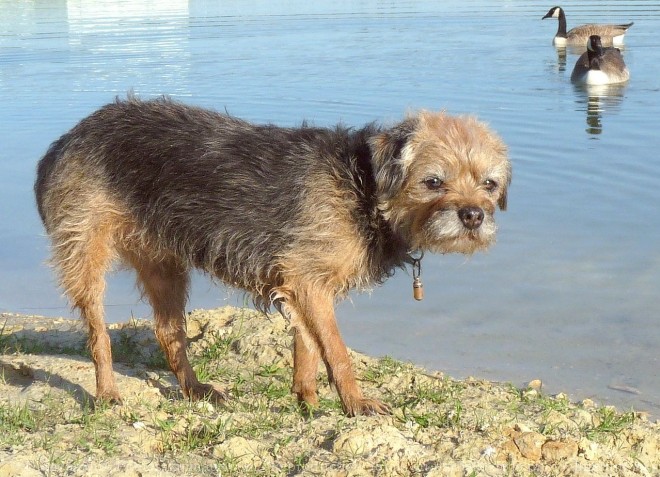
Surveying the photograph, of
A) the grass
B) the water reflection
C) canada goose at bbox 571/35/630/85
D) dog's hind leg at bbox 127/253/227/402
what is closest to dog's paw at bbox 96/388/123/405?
dog's hind leg at bbox 127/253/227/402

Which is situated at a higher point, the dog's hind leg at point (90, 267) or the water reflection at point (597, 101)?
the dog's hind leg at point (90, 267)

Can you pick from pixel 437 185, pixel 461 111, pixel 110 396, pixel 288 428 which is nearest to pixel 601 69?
pixel 461 111

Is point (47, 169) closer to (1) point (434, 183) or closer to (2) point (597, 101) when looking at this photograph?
(1) point (434, 183)

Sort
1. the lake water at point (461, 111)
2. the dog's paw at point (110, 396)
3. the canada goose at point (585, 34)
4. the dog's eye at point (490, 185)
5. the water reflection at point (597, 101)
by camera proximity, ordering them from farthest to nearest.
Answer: the canada goose at point (585, 34) < the water reflection at point (597, 101) < the lake water at point (461, 111) < the dog's paw at point (110, 396) < the dog's eye at point (490, 185)

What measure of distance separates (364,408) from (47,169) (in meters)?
2.46

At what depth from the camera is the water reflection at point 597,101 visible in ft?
43.5

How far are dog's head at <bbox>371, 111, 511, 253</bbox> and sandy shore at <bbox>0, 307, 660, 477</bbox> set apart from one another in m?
0.91

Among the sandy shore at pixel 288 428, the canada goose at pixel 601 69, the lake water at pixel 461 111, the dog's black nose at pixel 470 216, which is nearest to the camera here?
the sandy shore at pixel 288 428

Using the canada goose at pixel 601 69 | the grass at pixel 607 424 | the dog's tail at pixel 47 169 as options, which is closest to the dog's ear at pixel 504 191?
the grass at pixel 607 424

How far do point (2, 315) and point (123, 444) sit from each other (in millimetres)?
3360

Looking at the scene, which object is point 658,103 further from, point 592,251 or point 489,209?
point 489,209

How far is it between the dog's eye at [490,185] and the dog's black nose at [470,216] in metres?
0.26

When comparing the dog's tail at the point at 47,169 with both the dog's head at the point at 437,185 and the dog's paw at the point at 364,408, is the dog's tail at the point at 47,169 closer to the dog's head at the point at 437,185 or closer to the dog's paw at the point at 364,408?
the dog's head at the point at 437,185

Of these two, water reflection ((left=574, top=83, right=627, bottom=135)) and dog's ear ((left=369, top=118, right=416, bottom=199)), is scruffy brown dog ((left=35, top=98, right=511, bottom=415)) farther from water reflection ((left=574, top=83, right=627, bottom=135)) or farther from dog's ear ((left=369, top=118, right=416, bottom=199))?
water reflection ((left=574, top=83, right=627, bottom=135))
